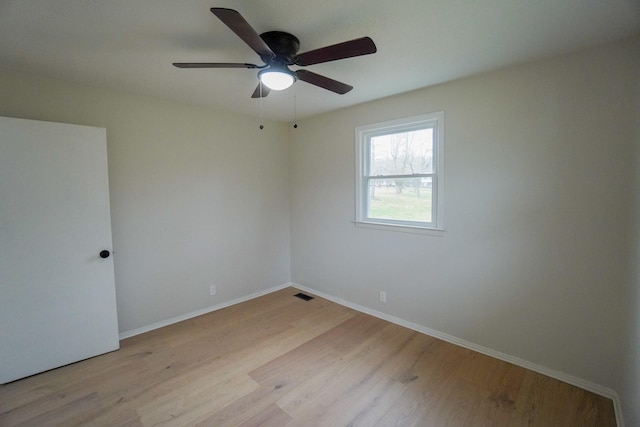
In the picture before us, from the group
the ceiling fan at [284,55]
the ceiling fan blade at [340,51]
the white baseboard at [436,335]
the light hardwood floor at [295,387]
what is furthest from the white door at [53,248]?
the ceiling fan blade at [340,51]

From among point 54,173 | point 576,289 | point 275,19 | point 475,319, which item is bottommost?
point 475,319

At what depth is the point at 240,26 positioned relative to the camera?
1.34 metres

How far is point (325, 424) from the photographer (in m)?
1.84

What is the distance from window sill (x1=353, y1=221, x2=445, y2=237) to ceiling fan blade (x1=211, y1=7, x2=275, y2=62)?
85.9 inches

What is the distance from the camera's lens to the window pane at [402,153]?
297 cm

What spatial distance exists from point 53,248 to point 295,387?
91.8 inches

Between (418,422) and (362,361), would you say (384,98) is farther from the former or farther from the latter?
(418,422)

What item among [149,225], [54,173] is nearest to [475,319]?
[149,225]

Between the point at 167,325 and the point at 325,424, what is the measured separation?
88.1 inches

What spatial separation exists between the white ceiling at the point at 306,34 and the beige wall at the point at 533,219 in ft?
0.88

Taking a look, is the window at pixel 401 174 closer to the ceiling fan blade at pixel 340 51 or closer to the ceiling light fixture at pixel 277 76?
the ceiling fan blade at pixel 340 51

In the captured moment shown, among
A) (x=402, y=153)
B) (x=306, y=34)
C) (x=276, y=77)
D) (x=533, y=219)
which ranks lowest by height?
(x=533, y=219)

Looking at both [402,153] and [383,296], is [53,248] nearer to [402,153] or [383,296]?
[383,296]

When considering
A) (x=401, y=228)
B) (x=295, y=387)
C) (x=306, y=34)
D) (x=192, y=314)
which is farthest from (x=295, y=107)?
(x=295, y=387)
